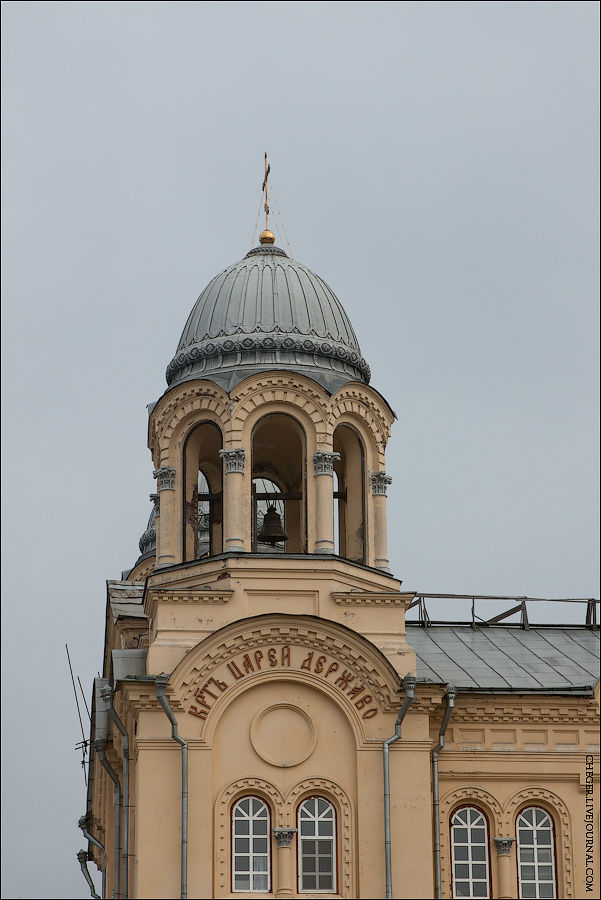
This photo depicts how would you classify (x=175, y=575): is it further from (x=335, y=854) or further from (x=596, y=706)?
(x=596, y=706)

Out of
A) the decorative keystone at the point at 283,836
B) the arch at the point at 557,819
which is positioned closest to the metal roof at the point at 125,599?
the decorative keystone at the point at 283,836

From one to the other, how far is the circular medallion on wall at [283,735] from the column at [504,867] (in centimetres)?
431

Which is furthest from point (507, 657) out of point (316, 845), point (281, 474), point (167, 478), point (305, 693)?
point (167, 478)

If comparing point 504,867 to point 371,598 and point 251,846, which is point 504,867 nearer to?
point 251,846

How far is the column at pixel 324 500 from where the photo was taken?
1227 inches

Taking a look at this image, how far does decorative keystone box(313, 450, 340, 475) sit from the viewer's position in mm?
31562

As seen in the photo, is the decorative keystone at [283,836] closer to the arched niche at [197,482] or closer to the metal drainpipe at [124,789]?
the metal drainpipe at [124,789]

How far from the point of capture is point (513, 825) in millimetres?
30781

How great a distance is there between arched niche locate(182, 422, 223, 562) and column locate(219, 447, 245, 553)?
150 cm

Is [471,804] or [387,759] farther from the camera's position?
[471,804]

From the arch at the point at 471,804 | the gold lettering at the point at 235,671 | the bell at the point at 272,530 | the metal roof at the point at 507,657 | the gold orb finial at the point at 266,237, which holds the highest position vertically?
the gold orb finial at the point at 266,237

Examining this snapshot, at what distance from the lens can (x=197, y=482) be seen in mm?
33250

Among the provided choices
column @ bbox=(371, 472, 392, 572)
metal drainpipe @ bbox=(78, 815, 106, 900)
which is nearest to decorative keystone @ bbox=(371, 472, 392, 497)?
column @ bbox=(371, 472, 392, 572)

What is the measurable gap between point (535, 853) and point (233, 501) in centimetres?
894
